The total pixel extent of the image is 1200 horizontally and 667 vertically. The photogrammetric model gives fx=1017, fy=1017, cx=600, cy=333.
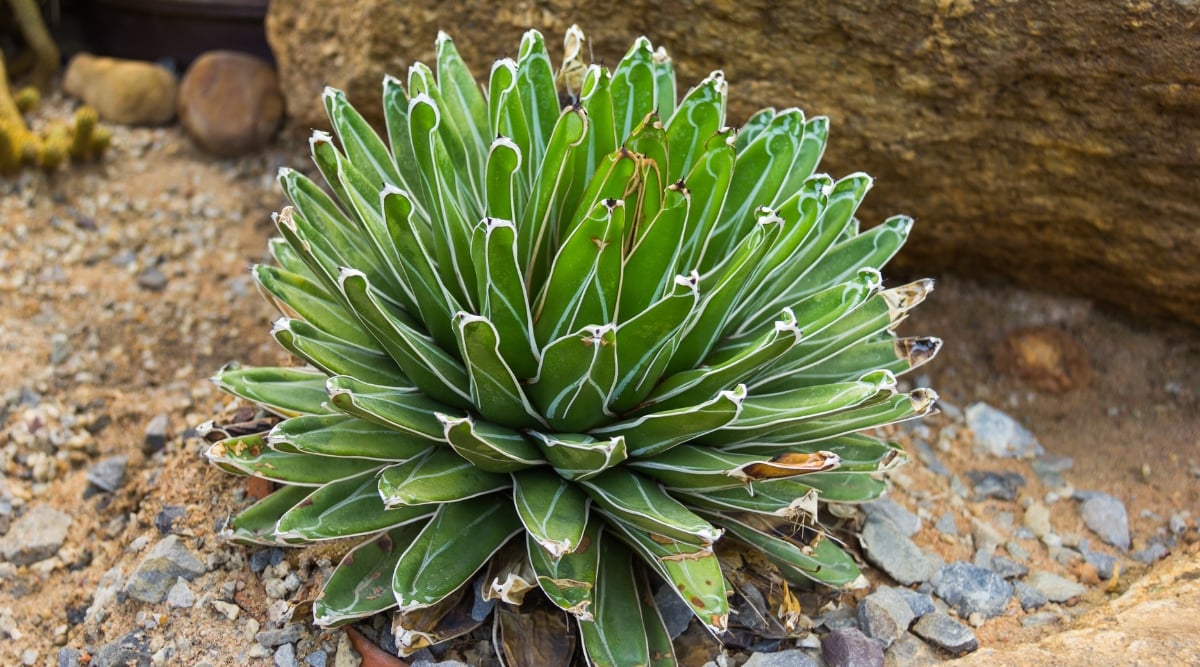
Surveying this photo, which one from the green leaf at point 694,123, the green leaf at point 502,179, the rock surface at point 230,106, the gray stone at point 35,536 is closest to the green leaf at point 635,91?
the green leaf at point 694,123

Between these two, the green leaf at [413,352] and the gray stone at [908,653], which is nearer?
the green leaf at [413,352]

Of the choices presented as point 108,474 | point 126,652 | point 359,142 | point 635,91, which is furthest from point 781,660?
point 108,474

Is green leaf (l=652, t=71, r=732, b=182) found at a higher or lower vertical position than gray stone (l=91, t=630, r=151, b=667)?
higher

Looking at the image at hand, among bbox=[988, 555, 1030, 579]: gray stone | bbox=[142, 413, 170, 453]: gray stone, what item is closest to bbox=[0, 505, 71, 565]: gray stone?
bbox=[142, 413, 170, 453]: gray stone

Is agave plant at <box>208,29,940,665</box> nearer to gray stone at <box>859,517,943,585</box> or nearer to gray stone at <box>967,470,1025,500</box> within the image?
gray stone at <box>859,517,943,585</box>

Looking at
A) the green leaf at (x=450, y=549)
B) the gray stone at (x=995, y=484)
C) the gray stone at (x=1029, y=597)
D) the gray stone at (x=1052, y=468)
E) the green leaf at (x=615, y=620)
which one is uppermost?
the green leaf at (x=450, y=549)

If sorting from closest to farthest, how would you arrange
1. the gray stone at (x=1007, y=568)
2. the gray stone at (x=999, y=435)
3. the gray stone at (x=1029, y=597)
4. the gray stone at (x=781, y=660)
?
the gray stone at (x=781, y=660) < the gray stone at (x=1029, y=597) < the gray stone at (x=1007, y=568) < the gray stone at (x=999, y=435)

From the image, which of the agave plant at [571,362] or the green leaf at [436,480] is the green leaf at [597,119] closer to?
the agave plant at [571,362]
